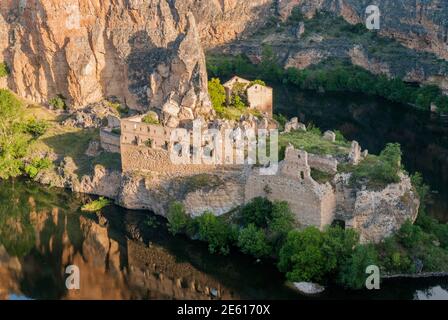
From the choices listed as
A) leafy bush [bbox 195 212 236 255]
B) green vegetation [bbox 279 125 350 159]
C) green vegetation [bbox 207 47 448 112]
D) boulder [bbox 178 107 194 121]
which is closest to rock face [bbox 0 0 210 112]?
boulder [bbox 178 107 194 121]

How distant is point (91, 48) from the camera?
47.2 meters

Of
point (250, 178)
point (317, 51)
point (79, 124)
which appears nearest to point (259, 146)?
point (250, 178)

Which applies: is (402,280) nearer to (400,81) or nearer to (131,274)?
(131,274)

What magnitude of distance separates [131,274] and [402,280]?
30.5ft

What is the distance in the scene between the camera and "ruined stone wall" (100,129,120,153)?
38.8 metres

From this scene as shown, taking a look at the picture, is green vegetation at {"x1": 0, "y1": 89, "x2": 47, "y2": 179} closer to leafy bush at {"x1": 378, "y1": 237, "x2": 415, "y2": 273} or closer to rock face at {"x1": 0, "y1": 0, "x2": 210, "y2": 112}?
rock face at {"x1": 0, "y1": 0, "x2": 210, "y2": 112}

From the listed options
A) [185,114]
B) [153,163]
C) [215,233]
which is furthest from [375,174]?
[185,114]

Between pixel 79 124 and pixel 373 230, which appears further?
pixel 79 124

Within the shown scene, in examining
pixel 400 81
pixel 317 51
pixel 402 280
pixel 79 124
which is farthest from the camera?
pixel 317 51

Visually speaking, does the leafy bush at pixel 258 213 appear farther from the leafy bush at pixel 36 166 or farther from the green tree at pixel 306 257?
the leafy bush at pixel 36 166

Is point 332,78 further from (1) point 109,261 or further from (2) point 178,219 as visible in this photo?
(1) point 109,261

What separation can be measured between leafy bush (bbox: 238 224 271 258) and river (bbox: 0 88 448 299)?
15.3 inches

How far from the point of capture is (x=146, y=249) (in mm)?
33375

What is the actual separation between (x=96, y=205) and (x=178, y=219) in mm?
4676
